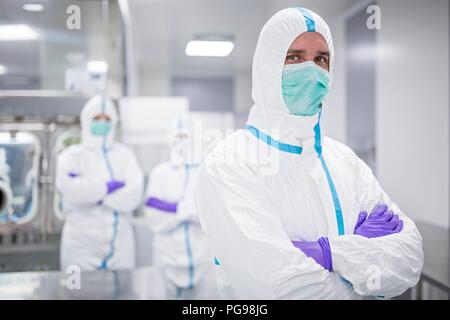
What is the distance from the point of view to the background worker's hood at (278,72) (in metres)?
0.81

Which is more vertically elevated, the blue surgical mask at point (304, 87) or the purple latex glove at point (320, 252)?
the blue surgical mask at point (304, 87)

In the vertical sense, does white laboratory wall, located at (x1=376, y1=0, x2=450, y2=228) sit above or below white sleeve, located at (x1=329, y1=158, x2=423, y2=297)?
above

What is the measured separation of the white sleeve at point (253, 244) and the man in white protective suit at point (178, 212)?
1046mm

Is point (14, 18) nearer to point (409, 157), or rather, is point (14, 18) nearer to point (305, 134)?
Answer: point (305, 134)

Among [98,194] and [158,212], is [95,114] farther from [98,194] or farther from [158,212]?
[158,212]

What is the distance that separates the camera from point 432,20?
116cm

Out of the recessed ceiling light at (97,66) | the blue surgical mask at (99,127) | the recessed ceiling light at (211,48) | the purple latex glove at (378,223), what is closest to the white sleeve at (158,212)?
the blue surgical mask at (99,127)

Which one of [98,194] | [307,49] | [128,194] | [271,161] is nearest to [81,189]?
[98,194]

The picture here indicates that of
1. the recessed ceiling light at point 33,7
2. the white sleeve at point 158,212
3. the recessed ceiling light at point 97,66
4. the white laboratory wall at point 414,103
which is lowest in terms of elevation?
the white sleeve at point 158,212

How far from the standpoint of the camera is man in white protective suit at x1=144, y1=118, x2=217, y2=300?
6.40 ft

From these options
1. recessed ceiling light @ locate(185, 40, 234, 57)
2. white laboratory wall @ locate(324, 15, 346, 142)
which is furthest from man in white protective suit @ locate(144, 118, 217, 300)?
white laboratory wall @ locate(324, 15, 346, 142)

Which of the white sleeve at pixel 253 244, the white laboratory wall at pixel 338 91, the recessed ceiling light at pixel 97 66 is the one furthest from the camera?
the recessed ceiling light at pixel 97 66

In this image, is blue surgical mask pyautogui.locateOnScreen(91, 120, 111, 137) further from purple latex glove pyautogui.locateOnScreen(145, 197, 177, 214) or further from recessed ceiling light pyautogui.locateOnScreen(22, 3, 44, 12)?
recessed ceiling light pyautogui.locateOnScreen(22, 3, 44, 12)

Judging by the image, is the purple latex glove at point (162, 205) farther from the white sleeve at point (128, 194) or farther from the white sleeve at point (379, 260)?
the white sleeve at point (379, 260)
